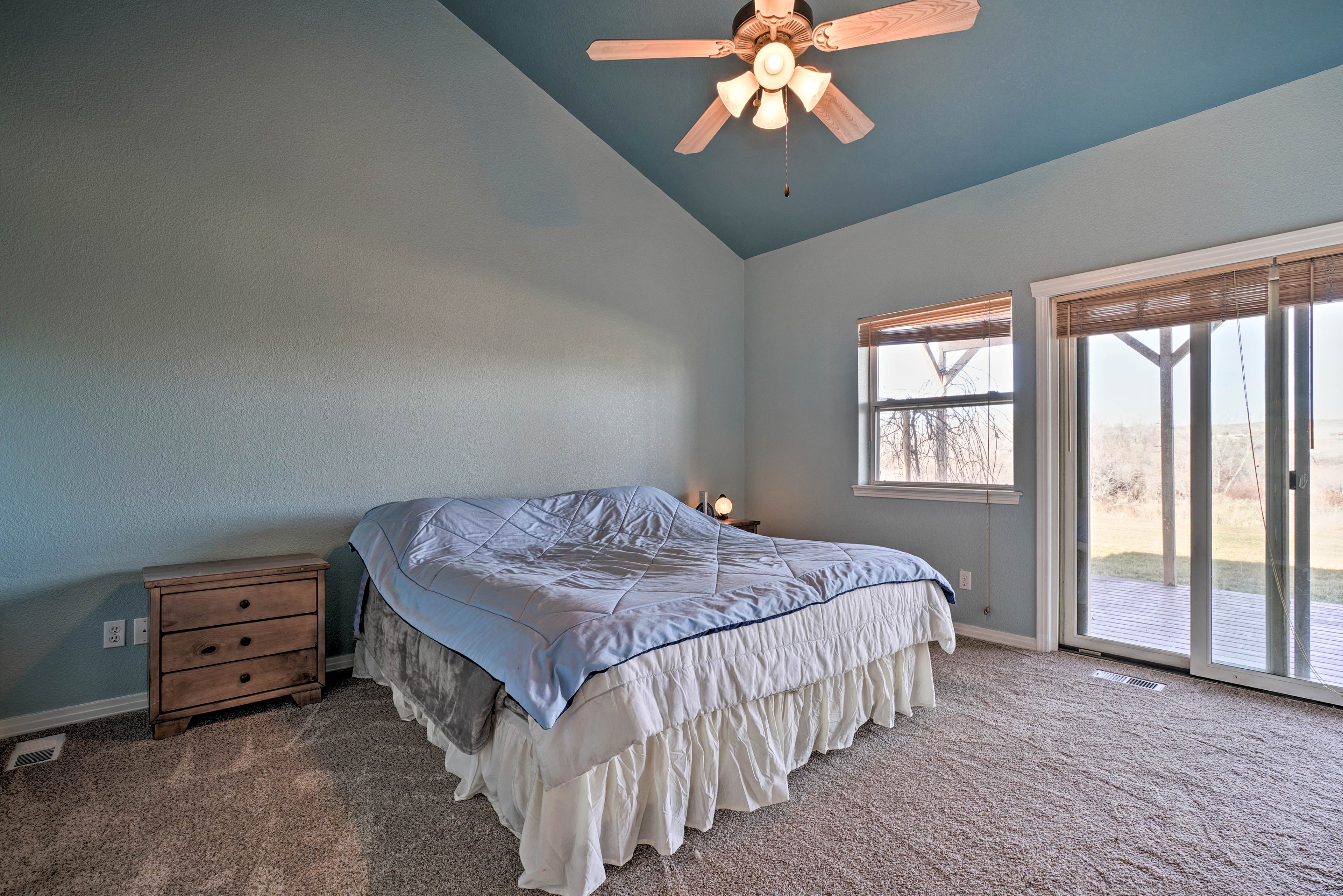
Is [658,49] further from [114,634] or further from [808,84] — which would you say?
[114,634]

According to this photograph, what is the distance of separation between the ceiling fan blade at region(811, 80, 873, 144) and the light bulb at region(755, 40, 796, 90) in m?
0.20

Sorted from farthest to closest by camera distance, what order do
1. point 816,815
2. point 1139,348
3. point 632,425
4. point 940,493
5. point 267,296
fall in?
point 632,425 < point 940,493 < point 1139,348 < point 267,296 < point 816,815

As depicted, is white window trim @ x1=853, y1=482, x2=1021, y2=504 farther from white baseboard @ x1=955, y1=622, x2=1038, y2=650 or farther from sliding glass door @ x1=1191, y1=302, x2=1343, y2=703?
sliding glass door @ x1=1191, y1=302, x2=1343, y2=703

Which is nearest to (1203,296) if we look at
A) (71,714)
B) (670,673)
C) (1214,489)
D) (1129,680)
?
(1214,489)

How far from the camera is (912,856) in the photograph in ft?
4.88

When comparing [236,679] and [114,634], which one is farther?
[114,634]

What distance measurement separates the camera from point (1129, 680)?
2.68 metres

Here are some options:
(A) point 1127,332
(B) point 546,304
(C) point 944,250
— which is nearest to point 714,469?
(B) point 546,304

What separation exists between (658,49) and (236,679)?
2.68 metres

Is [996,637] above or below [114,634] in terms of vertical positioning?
below

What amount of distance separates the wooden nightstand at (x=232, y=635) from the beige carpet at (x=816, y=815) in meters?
0.12

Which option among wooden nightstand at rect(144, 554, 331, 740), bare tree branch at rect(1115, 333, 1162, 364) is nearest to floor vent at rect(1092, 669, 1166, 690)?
bare tree branch at rect(1115, 333, 1162, 364)

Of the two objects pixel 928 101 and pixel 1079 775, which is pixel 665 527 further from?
pixel 928 101

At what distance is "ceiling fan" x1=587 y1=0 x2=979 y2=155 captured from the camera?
5.76 feet
